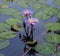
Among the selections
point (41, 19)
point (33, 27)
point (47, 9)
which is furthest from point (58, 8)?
point (33, 27)

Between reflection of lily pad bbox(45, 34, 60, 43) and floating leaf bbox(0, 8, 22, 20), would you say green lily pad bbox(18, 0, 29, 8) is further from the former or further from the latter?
reflection of lily pad bbox(45, 34, 60, 43)

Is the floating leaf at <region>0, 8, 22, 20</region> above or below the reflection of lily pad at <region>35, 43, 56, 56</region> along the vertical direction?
above

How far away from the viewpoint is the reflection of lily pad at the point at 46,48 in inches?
46.4

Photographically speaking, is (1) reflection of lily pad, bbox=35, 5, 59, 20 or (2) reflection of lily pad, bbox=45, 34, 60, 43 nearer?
(2) reflection of lily pad, bbox=45, 34, 60, 43

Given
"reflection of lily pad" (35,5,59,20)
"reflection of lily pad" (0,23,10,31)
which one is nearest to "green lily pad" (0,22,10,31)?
"reflection of lily pad" (0,23,10,31)

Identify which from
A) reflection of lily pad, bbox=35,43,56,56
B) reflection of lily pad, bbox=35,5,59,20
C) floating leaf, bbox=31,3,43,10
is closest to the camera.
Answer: reflection of lily pad, bbox=35,43,56,56

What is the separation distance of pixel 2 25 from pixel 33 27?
9.6 inches

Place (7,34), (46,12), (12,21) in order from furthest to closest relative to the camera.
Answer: (46,12)
(12,21)
(7,34)

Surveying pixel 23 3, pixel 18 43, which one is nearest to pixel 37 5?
pixel 23 3

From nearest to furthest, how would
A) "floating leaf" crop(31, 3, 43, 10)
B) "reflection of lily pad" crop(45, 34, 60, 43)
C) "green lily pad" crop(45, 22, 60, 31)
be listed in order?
"reflection of lily pad" crop(45, 34, 60, 43), "green lily pad" crop(45, 22, 60, 31), "floating leaf" crop(31, 3, 43, 10)

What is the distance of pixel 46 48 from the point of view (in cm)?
121

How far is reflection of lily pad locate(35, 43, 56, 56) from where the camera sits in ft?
3.86

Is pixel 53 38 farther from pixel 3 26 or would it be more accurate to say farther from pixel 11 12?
pixel 11 12

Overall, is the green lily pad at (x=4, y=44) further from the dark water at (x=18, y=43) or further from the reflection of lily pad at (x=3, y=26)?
the reflection of lily pad at (x=3, y=26)
